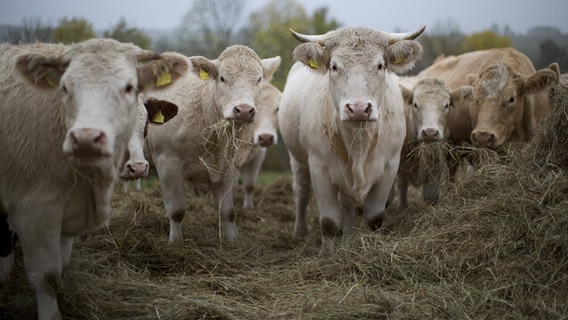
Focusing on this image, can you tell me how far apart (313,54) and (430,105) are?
2121mm

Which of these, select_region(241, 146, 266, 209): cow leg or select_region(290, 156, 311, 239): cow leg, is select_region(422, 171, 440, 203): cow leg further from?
select_region(241, 146, 266, 209): cow leg

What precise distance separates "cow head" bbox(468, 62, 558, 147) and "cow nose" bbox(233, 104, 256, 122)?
2.62 meters

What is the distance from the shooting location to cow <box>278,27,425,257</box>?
4.72m

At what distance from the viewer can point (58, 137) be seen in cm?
364

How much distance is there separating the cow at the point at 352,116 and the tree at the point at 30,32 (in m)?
3.77

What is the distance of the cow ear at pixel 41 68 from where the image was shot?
3.46m

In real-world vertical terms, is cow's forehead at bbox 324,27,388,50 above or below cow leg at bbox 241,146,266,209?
above

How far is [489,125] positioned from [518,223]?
2.28 m

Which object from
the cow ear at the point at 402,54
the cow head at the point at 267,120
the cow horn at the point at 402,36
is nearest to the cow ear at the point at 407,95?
the cow horn at the point at 402,36

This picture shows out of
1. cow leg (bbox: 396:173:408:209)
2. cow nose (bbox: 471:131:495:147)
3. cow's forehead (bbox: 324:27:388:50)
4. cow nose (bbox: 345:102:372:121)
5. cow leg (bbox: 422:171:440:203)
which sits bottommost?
cow leg (bbox: 396:173:408:209)

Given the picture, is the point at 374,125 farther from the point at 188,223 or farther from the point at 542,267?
the point at 188,223

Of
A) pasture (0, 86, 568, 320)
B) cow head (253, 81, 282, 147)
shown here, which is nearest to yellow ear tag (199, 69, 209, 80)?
pasture (0, 86, 568, 320)

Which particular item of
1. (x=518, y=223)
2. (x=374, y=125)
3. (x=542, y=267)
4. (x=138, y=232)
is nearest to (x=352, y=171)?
(x=374, y=125)

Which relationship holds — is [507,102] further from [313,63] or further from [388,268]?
[388,268]
